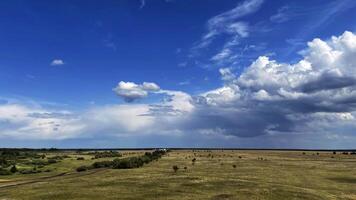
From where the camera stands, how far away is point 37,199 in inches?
1700

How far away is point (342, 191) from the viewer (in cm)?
5094

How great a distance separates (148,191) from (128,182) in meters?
9.33

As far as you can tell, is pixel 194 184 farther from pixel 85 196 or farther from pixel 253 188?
pixel 85 196

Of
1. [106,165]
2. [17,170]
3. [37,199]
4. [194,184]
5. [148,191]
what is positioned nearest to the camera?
[37,199]

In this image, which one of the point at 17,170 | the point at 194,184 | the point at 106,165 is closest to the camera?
the point at 194,184

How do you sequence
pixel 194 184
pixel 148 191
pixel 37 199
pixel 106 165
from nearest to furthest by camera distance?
pixel 37 199
pixel 148 191
pixel 194 184
pixel 106 165

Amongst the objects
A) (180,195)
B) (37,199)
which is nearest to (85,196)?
(37,199)

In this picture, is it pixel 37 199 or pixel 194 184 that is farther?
pixel 194 184

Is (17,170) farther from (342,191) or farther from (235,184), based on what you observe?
(342,191)

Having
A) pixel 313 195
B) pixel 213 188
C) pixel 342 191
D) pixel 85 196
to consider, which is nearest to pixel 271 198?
pixel 313 195

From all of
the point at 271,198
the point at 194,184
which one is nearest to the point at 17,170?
the point at 194,184

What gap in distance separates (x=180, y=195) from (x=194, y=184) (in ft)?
29.3

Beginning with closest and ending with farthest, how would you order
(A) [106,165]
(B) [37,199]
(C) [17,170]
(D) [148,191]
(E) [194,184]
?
(B) [37,199] < (D) [148,191] < (E) [194,184] < (C) [17,170] < (A) [106,165]

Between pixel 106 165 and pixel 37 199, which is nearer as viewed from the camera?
pixel 37 199
